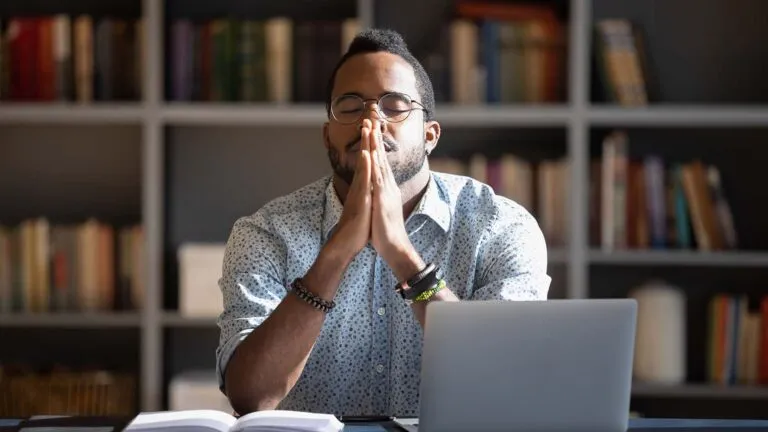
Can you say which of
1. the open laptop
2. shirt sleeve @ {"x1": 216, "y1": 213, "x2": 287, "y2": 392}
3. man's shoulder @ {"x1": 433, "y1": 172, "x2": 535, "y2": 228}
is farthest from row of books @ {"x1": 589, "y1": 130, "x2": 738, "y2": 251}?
the open laptop

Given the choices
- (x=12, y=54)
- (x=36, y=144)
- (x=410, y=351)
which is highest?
(x=12, y=54)

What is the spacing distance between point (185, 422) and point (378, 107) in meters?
0.80

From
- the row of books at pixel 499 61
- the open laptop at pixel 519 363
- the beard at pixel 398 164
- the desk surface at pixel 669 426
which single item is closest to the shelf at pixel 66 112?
the row of books at pixel 499 61

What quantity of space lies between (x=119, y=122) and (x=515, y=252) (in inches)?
62.5

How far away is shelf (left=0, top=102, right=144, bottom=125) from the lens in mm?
3244

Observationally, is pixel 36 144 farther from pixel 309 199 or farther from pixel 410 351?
pixel 410 351

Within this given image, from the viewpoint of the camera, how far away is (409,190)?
2.21m

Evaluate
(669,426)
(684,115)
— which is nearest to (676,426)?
(669,426)

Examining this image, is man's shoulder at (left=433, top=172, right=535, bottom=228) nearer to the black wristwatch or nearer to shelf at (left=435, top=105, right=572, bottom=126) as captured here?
the black wristwatch

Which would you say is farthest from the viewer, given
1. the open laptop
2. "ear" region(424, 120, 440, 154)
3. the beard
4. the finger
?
"ear" region(424, 120, 440, 154)

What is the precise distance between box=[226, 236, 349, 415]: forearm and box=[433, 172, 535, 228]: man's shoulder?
37 centimetres

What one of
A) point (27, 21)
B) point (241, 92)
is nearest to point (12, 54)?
point (27, 21)

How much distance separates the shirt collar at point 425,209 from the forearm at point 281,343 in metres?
0.24

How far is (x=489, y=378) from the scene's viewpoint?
148 centimetres
